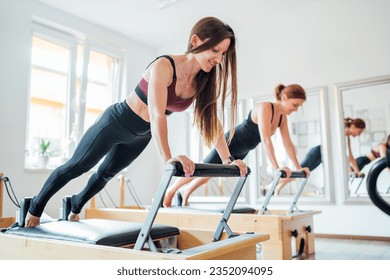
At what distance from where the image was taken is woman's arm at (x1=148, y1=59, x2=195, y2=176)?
1257 millimetres

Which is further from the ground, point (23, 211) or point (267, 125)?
point (267, 125)

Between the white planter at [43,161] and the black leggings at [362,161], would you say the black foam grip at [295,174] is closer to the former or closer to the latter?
the black leggings at [362,161]

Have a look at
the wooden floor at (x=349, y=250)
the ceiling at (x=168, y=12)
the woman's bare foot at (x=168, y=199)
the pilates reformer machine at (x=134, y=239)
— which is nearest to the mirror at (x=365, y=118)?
the wooden floor at (x=349, y=250)

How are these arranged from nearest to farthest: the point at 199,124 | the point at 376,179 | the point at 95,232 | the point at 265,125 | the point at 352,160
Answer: the point at 376,179
the point at 95,232
the point at 199,124
the point at 265,125
the point at 352,160

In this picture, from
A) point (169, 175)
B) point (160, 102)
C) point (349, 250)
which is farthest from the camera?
point (349, 250)

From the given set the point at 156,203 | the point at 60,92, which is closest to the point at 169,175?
the point at 156,203

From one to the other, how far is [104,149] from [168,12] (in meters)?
2.91

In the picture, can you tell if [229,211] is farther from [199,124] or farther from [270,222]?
[270,222]

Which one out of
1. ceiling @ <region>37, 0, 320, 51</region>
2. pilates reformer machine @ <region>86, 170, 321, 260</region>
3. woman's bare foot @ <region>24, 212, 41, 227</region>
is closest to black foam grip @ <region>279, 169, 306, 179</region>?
pilates reformer machine @ <region>86, 170, 321, 260</region>

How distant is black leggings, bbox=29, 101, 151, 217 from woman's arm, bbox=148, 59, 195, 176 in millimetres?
259

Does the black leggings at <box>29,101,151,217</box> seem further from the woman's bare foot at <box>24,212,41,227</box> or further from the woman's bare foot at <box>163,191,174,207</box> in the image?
the woman's bare foot at <box>163,191,174,207</box>

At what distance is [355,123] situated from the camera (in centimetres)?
352
